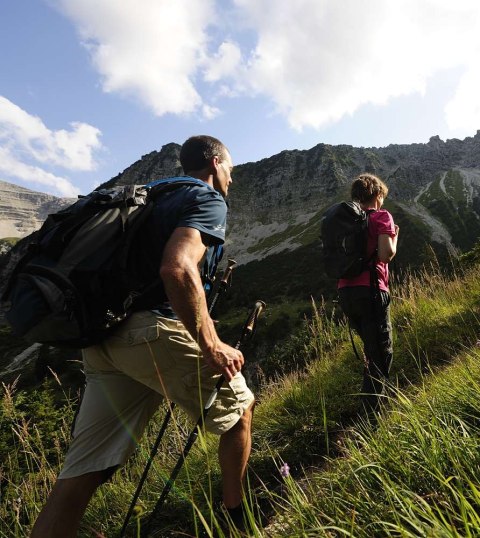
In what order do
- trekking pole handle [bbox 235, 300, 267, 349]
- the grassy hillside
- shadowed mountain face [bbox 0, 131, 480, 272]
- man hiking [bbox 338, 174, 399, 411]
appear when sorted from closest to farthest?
the grassy hillside
trekking pole handle [bbox 235, 300, 267, 349]
man hiking [bbox 338, 174, 399, 411]
shadowed mountain face [bbox 0, 131, 480, 272]

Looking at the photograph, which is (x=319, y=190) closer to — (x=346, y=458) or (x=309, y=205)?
(x=309, y=205)

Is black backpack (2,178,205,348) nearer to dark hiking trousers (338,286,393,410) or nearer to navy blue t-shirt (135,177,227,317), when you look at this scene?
navy blue t-shirt (135,177,227,317)

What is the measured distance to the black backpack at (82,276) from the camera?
5.81ft

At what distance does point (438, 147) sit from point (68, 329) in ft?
570

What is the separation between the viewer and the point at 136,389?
2.18m

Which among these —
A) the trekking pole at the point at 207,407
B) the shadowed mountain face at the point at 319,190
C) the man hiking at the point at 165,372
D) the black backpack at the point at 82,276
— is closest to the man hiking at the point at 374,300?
the trekking pole at the point at 207,407

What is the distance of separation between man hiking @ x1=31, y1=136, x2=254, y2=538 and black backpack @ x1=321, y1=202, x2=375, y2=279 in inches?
61.7

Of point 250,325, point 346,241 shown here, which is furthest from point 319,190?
point 250,325

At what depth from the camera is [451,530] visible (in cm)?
99

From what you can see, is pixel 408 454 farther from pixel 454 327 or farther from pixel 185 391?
pixel 454 327

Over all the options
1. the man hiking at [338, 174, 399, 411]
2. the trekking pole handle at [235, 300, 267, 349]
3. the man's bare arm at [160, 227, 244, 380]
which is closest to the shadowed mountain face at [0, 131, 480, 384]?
the man hiking at [338, 174, 399, 411]

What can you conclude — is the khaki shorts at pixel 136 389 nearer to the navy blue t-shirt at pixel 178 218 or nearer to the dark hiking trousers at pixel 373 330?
the navy blue t-shirt at pixel 178 218

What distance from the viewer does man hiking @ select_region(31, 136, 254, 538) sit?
5.89ft

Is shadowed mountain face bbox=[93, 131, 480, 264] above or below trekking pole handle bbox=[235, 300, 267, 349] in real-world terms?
above
